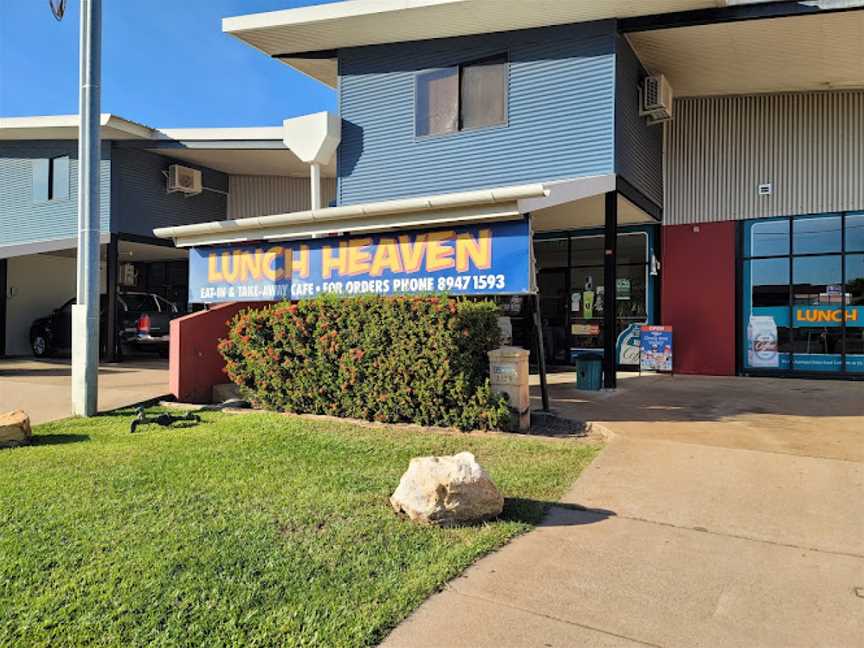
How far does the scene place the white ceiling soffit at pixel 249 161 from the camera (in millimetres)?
15281

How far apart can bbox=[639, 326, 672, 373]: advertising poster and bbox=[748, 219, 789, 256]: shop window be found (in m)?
2.32

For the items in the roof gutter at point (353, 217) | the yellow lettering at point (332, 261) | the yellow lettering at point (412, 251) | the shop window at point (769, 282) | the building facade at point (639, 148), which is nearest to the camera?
the roof gutter at point (353, 217)

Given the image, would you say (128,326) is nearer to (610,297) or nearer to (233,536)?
(610,297)

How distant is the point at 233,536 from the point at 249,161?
1422 centimetres

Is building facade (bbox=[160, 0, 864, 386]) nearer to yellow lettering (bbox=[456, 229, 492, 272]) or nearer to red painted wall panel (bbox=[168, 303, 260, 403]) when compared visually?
red painted wall panel (bbox=[168, 303, 260, 403])

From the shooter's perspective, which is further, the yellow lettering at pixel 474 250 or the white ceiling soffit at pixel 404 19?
the white ceiling soffit at pixel 404 19

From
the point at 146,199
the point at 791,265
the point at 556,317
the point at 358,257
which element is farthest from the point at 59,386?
the point at 791,265

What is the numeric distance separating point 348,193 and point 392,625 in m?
9.86

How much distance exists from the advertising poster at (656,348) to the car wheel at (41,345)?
1514 centimetres

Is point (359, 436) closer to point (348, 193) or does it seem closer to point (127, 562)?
point (127, 562)

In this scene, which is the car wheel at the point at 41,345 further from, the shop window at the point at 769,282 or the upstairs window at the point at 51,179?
the shop window at the point at 769,282

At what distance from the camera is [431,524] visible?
3.91 meters

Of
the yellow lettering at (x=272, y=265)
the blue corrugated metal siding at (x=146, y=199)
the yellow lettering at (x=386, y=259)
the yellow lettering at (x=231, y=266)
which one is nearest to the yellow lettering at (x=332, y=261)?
the yellow lettering at (x=386, y=259)

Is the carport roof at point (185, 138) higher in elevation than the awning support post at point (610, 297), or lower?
higher
